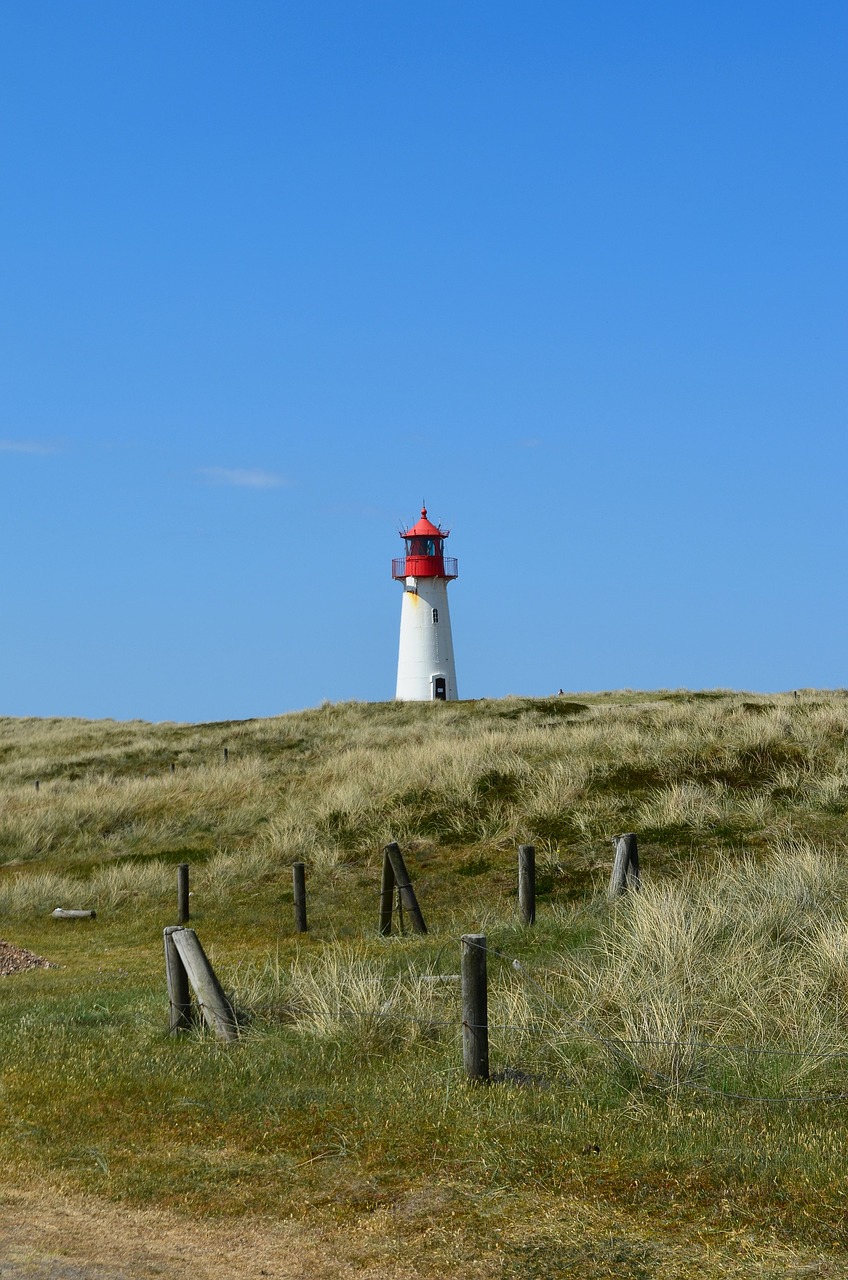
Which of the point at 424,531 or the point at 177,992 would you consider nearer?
the point at 177,992

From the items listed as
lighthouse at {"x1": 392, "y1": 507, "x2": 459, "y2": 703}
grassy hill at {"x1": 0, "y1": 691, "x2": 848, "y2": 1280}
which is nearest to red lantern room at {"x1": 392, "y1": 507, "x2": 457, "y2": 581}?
lighthouse at {"x1": 392, "y1": 507, "x2": 459, "y2": 703}

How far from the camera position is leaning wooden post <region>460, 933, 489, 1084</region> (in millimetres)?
8453

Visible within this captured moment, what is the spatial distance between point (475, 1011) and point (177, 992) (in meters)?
3.25

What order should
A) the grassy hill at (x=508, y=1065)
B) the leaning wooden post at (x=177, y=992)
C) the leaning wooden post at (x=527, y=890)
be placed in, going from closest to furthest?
the grassy hill at (x=508, y=1065)
the leaning wooden post at (x=177, y=992)
the leaning wooden post at (x=527, y=890)

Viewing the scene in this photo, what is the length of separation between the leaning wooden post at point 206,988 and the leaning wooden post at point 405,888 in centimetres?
666

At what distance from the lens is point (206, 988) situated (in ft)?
33.5

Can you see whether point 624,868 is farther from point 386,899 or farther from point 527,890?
point 386,899

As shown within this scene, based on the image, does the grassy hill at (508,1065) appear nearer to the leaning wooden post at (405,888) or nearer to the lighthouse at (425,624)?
the leaning wooden post at (405,888)

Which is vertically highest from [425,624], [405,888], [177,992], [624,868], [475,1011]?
[425,624]

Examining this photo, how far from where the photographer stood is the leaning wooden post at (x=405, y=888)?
16.9 metres

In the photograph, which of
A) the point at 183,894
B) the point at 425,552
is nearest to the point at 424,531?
the point at 425,552

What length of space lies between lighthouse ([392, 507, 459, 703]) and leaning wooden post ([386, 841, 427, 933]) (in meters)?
42.2

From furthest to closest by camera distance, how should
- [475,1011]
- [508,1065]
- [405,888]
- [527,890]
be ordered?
[405,888]
[527,890]
[508,1065]
[475,1011]

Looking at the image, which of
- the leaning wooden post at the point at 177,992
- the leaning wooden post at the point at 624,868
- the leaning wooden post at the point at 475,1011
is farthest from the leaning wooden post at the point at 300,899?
the leaning wooden post at the point at 475,1011
